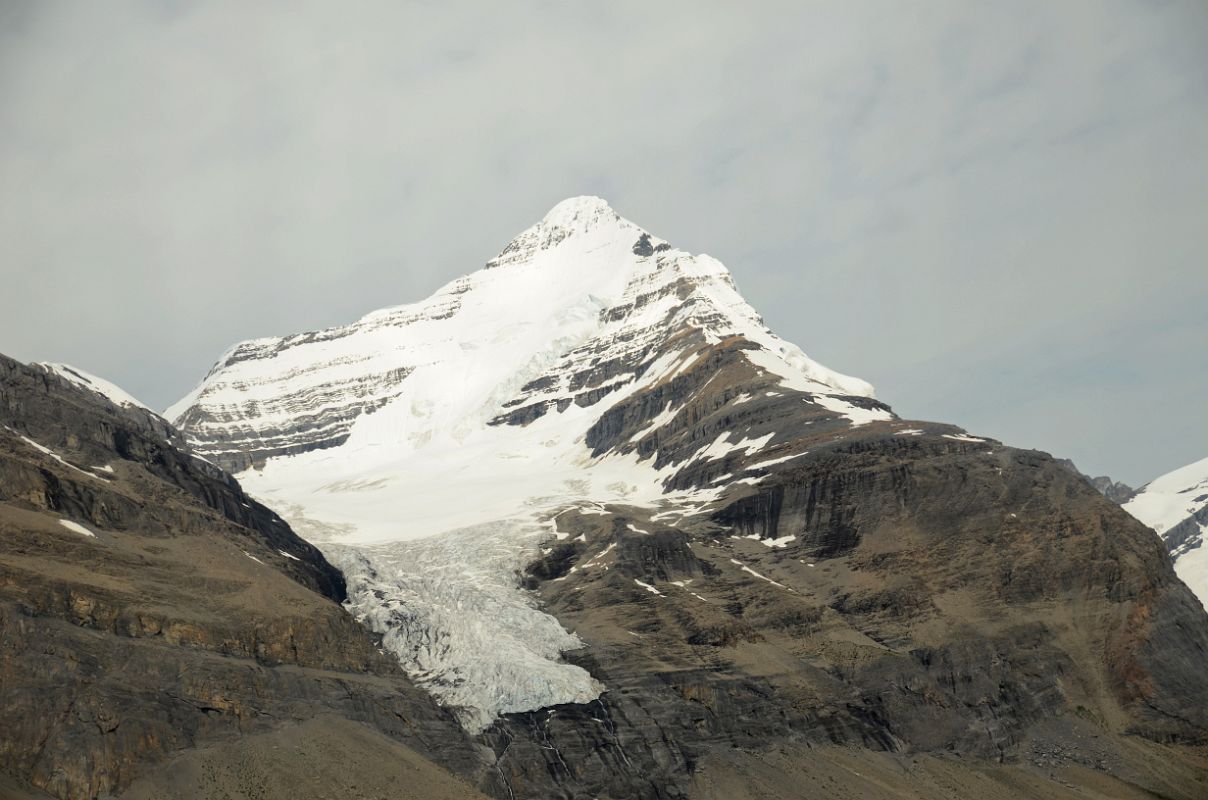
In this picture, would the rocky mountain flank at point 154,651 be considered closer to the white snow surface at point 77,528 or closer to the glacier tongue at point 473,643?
the white snow surface at point 77,528

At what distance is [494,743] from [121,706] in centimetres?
4457

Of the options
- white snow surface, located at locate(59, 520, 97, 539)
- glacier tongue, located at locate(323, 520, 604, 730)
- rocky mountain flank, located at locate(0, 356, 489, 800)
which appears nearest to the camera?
rocky mountain flank, located at locate(0, 356, 489, 800)

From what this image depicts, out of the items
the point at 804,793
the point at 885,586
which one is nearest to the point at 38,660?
the point at 804,793

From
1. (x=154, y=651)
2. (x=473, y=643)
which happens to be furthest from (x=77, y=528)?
(x=473, y=643)

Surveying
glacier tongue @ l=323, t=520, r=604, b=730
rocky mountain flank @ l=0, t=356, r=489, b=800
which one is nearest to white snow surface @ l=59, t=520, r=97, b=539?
rocky mountain flank @ l=0, t=356, r=489, b=800

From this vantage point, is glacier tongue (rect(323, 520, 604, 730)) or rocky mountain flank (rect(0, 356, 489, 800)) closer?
rocky mountain flank (rect(0, 356, 489, 800))

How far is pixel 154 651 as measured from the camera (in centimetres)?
13425

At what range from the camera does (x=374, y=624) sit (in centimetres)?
18325

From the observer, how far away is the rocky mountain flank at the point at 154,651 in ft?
397

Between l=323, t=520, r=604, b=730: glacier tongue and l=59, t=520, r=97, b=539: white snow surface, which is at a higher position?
l=59, t=520, r=97, b=539: white snow surface

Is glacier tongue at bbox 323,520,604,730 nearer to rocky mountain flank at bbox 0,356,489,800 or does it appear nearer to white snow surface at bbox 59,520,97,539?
rocky mountain flank at bbox 0,356,489,800

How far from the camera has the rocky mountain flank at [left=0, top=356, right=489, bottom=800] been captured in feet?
397

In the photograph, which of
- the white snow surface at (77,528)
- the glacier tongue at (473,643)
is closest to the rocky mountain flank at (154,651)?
the white snow surface at (77,528)

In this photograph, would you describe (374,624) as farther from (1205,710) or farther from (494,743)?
(1205,710)
